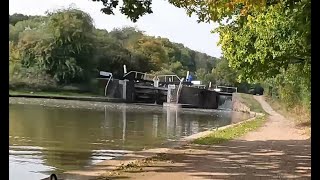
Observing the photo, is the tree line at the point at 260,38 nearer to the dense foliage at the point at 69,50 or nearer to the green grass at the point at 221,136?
the green grass at the point at 221,136

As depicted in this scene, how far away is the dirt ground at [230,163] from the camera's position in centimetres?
888

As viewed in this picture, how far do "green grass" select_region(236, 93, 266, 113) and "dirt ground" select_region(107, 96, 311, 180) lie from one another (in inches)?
1271

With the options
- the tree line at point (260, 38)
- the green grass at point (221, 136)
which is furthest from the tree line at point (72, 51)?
the green grass at point (221, 136)

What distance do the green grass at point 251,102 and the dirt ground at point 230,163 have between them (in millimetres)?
32286

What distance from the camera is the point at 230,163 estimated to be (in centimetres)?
1069

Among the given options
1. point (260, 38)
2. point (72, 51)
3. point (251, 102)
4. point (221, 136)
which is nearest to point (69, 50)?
point (72, 51)

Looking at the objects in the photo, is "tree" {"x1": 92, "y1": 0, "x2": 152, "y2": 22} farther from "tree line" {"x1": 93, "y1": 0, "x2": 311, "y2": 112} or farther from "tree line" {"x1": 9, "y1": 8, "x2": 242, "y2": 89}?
"tree line" {"x1": 9, "y1": 8, "x2": 242, "y2": 89}

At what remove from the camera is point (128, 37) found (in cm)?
6725

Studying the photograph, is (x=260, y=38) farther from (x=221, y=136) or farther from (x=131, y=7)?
(x=131, y=7)

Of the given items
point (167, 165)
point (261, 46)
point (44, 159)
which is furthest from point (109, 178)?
point (261, 46)

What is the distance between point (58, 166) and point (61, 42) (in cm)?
2779

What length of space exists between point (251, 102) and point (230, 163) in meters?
44.7

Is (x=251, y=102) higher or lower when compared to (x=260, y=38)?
lower

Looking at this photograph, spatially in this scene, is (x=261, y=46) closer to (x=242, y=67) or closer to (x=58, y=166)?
(x=242, y=67)
